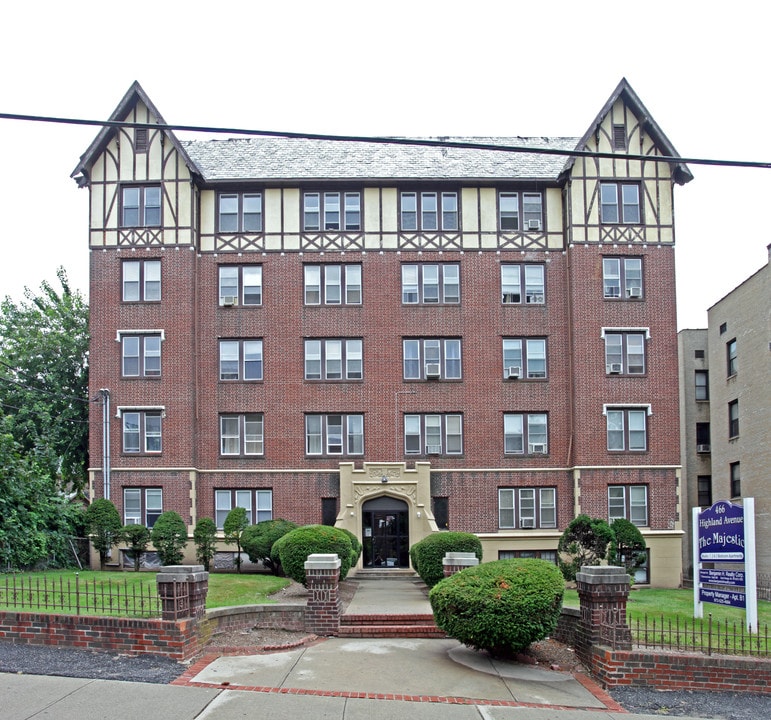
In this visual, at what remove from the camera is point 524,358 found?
117 ft

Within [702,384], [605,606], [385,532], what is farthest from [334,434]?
[702,384]

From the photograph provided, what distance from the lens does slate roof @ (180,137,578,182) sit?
35.8 meters

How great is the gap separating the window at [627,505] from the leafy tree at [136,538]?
17.0 meters

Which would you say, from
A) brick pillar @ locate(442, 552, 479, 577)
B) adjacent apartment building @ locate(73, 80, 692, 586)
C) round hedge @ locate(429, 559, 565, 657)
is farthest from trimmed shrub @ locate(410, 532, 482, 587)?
round hedge @ locate(429, 559, 565, 657)

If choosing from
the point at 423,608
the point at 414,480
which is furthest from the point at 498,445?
the point at 423,608

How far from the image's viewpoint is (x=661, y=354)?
115 ft

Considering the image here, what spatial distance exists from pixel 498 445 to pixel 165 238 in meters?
14.9

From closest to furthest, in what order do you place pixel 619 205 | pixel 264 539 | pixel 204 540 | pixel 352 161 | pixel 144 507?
1. pixel 264 539
2. pixel 204 540
3. pixel 144 507
4. pixel 619 205
5. pixel 352 161

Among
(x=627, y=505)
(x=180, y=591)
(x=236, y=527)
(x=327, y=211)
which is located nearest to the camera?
(x=180, y=591)

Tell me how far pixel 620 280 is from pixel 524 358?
184 inches

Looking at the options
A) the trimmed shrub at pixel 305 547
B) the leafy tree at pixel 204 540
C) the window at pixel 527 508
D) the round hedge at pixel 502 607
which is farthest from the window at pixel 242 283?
the round hedge at pixel 502 607

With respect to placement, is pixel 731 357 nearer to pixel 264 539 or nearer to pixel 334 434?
pixel 334 434

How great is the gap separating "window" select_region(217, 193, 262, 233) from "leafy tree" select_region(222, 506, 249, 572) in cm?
1076

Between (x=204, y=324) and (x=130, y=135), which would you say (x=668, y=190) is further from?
(x=130, y=135)
